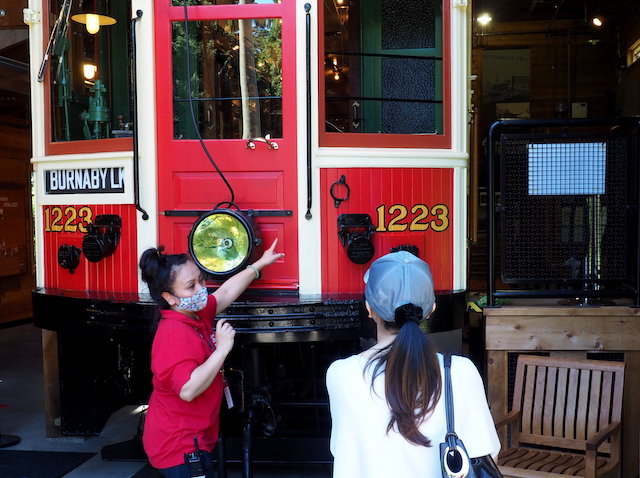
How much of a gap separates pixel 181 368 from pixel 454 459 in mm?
1108

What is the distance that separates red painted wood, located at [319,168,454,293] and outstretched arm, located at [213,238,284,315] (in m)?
0.32

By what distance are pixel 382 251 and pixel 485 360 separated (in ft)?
2.84

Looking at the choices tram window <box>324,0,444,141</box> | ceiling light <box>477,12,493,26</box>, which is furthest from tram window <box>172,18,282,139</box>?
ceiling light <box>477,12,493,26</box>

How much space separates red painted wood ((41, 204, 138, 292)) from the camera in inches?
151

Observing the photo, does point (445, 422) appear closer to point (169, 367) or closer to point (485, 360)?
point (169, 367)

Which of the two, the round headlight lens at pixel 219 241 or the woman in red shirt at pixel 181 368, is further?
the round headlight lens at pixel 219 241

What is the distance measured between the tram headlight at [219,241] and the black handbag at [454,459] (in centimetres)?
187

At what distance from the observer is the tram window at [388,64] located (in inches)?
157

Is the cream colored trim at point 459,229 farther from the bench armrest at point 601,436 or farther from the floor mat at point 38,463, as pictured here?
the floor mat at point 38,463

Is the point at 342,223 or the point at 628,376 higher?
the point at 342,223

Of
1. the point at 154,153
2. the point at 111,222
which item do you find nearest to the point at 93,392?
the point at 111,222

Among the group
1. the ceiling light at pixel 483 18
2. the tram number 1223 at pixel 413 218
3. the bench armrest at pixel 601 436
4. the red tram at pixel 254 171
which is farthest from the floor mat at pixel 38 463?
the ceiling light at pixel 483 18

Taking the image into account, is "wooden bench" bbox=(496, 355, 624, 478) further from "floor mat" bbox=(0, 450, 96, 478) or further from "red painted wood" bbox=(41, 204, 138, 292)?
"floor mat" bbox=(0, 450, 96, 478)

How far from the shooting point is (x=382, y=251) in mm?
3656
